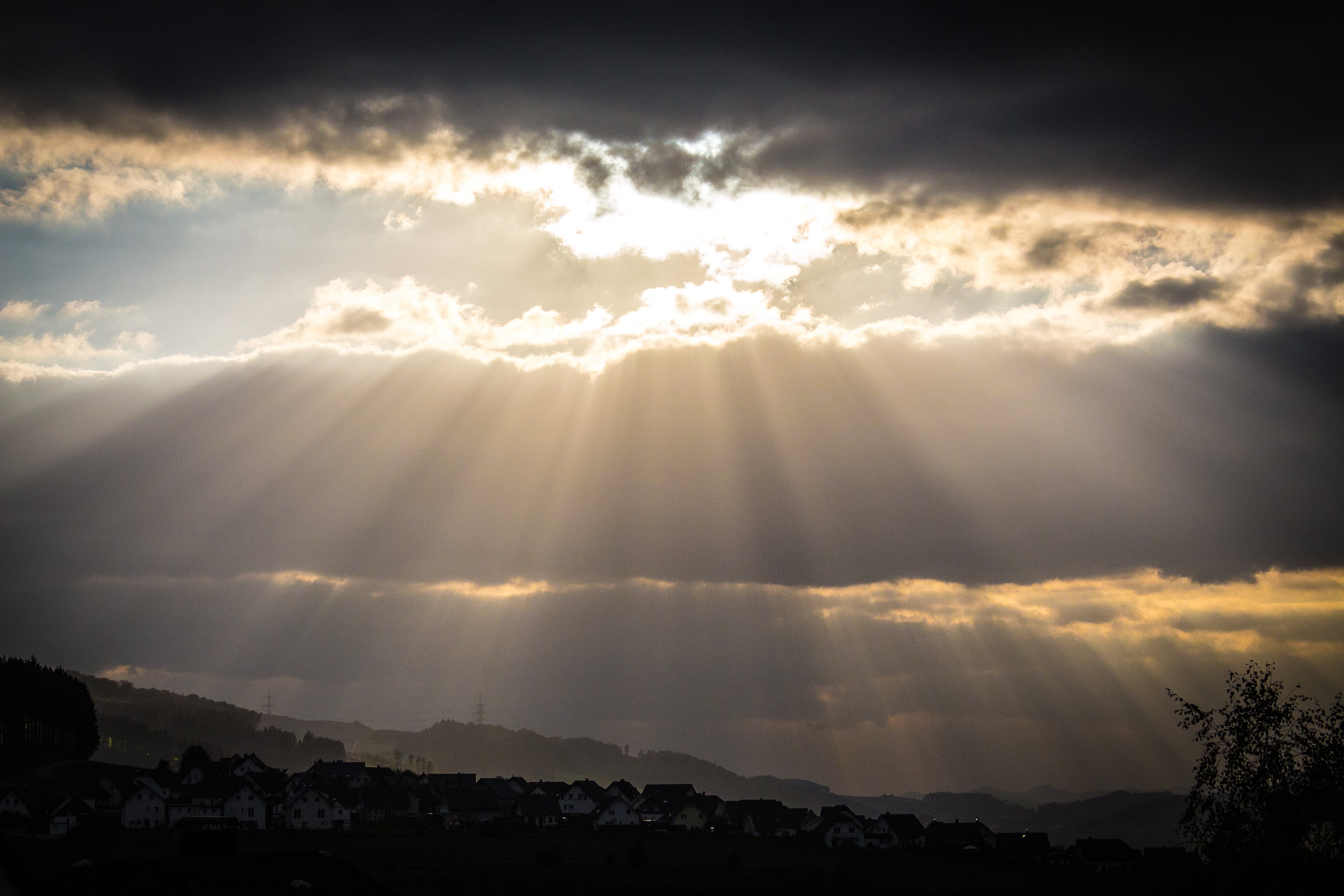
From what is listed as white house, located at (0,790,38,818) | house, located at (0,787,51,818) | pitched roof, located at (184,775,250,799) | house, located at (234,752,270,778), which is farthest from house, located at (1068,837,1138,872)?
white house, located at (0,790,38,818)

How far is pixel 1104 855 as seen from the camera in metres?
156

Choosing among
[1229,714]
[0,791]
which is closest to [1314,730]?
[1229,714]

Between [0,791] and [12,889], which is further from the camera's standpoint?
[0,791]

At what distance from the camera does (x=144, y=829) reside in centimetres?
14750

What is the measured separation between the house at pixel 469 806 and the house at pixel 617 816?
18.2 m

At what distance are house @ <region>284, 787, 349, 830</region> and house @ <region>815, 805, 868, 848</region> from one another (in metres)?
81.8

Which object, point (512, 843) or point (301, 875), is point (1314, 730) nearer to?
point (301, 875)

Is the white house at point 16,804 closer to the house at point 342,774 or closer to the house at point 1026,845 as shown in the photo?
the house at point 342,774

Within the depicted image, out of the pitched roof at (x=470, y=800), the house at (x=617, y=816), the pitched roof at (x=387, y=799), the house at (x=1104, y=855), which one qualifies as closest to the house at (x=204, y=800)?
the pitched roof at (x=387, y=799)

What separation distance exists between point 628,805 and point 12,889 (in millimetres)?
178184

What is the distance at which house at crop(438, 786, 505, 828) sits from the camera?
607 feet

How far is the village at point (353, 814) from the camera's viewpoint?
492 feet

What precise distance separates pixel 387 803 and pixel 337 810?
19.2 metres

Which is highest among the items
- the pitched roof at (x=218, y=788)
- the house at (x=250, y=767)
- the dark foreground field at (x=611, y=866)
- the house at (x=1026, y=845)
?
the house at (x=250, y=767)
